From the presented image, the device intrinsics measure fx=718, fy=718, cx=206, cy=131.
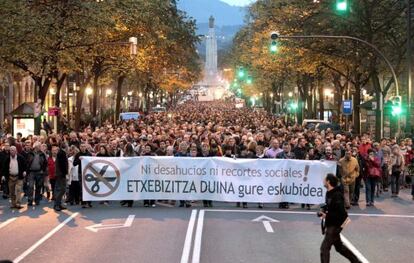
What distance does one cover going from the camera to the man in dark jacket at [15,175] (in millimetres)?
18609

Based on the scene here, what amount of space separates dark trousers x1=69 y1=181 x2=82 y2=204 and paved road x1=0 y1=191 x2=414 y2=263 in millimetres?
699

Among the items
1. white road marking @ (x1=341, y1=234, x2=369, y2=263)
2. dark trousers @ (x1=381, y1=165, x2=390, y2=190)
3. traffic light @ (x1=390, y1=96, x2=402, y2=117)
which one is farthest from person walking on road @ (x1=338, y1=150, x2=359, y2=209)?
traffic light @ (x1=390, y1=96, x2=402, y2=117)

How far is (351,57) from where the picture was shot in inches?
1474

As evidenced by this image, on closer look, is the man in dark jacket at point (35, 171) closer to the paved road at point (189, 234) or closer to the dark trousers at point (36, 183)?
the dark trousers at point (36, 183)

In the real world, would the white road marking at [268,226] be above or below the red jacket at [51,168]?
below

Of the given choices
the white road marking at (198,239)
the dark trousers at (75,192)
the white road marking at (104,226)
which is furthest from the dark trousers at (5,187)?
the white road marking at (198,239)

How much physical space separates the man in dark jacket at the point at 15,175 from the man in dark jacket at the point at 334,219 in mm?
10172

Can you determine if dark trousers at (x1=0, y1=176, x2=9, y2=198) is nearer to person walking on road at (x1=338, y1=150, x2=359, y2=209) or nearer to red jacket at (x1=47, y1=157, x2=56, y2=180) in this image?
red jacket at (x1=47, y1=157, x2=56, y2=180)

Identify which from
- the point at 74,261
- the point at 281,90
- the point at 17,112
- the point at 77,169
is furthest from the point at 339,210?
the point at 281,90

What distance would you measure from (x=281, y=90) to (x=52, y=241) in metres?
69.8

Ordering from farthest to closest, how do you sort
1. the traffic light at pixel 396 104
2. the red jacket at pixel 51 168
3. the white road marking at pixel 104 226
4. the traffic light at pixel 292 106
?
the traffic light at pixel 292 106, the traffic light at pixel 396 104, the red jacket at pixel 51 168, the white road marking at pixel 104 226

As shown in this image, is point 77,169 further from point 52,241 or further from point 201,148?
point 52,241

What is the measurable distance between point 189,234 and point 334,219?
14.4 feet

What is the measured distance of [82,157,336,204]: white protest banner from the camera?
1877 centimetres
